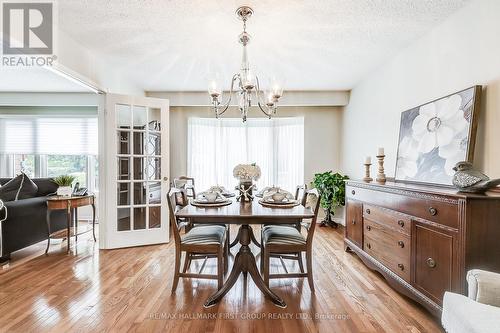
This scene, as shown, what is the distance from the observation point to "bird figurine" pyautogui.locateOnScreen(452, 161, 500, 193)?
152cm

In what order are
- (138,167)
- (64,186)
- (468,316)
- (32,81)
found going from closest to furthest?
(468,316) → (64,186) → (138,167) → (32,81)

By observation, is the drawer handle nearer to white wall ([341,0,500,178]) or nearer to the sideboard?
the sideboard

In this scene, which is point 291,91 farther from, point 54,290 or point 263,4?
point 54,290

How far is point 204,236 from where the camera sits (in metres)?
2.16

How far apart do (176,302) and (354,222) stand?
7.06 ft

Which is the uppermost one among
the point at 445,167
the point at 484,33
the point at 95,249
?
the point at 484,33

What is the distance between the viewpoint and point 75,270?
8.46 feet

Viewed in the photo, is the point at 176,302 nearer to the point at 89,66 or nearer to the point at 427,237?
the point at 427,237

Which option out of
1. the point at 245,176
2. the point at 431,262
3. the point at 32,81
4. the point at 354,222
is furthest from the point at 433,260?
the point at 32,81

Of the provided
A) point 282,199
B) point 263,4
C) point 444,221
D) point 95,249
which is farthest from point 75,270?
point 444,221

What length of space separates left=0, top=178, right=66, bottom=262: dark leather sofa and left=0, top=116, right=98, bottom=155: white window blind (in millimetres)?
1911

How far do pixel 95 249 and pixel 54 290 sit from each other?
1083 mm
